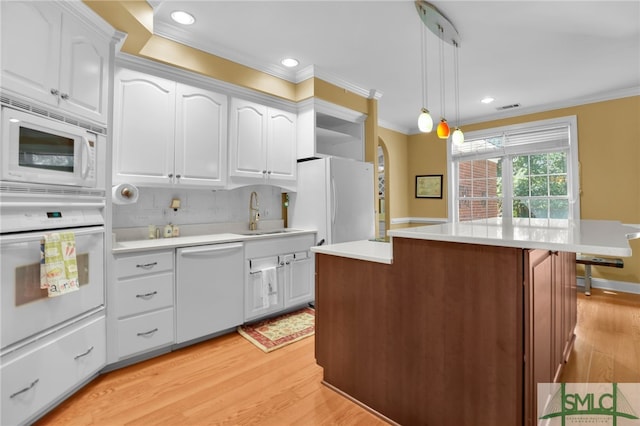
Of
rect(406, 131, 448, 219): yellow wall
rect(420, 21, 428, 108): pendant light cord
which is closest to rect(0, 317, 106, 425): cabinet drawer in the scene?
rect(420, 21, 428, 108): pendant light cord

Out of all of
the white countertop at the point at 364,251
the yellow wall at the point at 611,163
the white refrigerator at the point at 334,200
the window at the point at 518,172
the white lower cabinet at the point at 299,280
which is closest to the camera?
the white countertop at the point at 364,251

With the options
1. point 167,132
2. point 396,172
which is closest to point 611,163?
point 396,172

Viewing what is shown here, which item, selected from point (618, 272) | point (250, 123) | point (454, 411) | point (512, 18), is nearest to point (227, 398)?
point (454, 411)

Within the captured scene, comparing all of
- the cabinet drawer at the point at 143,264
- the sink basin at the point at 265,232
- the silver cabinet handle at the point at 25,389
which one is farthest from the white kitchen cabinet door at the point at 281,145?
the silver cabinet handle at the point at 25,389

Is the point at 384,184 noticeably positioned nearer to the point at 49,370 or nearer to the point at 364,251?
the point at 364,251

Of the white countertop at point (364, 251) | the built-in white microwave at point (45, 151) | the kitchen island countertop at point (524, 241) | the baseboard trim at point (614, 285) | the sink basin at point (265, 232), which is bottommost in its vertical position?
the baseboard trim at point (614, 285)

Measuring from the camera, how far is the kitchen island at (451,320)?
4.04 ft

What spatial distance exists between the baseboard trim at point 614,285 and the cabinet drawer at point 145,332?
5241 millimetres

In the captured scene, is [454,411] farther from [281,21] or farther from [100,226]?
[281,21]

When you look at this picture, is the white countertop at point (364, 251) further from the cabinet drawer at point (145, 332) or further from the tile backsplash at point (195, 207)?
the tile backsplash at point (195, 207)

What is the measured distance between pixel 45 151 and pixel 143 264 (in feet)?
3.06

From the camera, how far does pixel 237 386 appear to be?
6.61 ft

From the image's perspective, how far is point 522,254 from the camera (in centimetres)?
121

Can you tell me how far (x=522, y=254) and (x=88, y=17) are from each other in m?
2.73
